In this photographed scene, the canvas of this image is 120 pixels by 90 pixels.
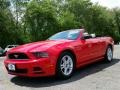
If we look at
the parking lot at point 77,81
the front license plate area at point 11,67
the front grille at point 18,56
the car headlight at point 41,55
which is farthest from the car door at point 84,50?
the front license plate area at point 11,67

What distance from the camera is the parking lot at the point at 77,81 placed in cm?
669

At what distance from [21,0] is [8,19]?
10.8 meters

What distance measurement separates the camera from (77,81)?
725 centimetres

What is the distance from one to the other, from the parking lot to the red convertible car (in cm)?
26

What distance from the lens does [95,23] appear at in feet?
247

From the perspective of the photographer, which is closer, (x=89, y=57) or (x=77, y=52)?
(x=77, y=52)

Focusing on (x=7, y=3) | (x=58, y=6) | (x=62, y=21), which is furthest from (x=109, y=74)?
(x=58, y=6)

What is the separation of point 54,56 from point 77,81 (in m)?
0.84

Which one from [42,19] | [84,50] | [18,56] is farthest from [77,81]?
[42,19]

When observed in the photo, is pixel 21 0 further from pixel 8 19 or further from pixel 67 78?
pixel 67 78

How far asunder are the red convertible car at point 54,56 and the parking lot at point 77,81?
26 cm

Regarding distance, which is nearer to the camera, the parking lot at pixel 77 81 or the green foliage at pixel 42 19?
the parking lot at pixel 77 81

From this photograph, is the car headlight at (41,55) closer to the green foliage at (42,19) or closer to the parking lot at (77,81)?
the parking lot at (77,81)

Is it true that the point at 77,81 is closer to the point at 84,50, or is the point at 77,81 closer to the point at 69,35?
the point at 84,50
